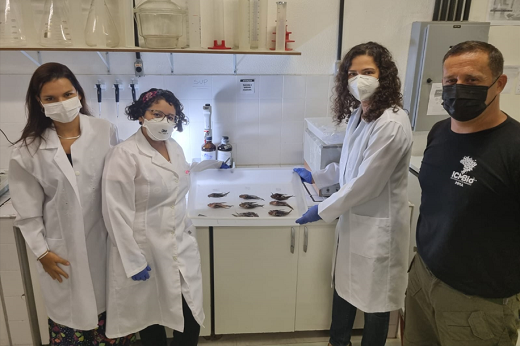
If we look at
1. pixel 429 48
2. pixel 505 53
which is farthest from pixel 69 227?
pixel 505 53

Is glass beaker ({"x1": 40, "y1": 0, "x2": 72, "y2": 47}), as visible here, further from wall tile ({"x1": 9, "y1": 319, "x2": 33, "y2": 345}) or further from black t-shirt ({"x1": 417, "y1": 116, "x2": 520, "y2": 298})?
black t-shirt ({"x1": 417, "y1": 116, "x2": 520, "y2": 298})

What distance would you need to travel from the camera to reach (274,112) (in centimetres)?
255

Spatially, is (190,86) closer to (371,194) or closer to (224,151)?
(224,151)

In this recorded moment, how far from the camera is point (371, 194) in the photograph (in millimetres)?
1694

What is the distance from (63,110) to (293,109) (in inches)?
55.2

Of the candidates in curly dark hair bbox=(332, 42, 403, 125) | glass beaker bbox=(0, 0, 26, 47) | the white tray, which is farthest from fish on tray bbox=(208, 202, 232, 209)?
glass beaker bbox=(0, 0, 26, 47)

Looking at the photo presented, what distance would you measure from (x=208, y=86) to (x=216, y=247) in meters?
0.98

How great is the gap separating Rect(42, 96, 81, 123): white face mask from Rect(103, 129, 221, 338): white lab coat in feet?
0.67

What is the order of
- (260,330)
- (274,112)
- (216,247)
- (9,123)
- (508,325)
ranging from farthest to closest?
1. (274,112)
2. (9,123)
3. (260,330)
4. (216,247)
5. (508,325)

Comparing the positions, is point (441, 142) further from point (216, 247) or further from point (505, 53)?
point (505, 53)

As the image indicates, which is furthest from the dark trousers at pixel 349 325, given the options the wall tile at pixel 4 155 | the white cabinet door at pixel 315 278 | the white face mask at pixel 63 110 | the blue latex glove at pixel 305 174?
the wall tile at pixel 4 155

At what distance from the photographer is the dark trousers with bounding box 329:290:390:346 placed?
1.91 meters

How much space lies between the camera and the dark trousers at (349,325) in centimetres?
191

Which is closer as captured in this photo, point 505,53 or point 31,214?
point 31,214
